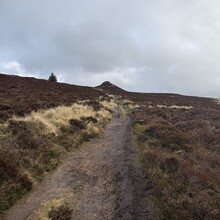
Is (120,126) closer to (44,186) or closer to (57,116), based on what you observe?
(57,116)

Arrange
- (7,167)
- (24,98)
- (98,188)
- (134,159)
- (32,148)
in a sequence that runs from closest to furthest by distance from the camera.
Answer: (7,167) → (98,188) → (32,148) → (134,159) → (24,98)

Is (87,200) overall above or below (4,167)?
below

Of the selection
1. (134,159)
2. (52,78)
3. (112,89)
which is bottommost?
(134,159)

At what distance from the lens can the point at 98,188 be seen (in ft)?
33.4

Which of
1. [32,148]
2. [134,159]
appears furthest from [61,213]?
[134,159]

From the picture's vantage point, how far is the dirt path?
27.1 ft

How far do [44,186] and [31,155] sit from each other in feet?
6.58

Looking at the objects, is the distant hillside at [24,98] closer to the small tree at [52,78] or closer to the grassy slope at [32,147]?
the grassy slope at [32,147]

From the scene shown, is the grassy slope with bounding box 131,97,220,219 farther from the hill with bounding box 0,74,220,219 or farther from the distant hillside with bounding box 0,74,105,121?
the distant hillside with bounding box 0,74,105,121

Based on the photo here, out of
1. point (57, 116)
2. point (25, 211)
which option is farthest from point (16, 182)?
point (57, 116)

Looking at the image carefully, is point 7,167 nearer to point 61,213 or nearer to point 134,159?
point 61,213

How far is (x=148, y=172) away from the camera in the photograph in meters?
10.9

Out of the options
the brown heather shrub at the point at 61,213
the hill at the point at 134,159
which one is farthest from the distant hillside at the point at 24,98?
the brown heather shrub at the point at 61,213

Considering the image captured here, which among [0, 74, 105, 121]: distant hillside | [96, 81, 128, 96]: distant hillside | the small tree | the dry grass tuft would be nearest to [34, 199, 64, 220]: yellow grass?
the dry grass tuft
